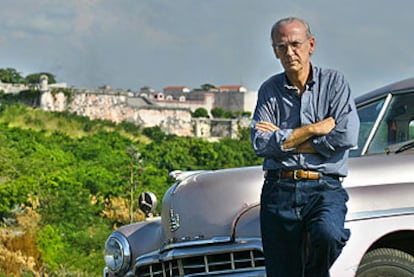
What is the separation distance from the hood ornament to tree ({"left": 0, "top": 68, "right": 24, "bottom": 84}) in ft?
306

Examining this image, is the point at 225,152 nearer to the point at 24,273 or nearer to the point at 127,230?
the point at 24,273

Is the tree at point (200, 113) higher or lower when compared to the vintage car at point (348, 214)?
higher

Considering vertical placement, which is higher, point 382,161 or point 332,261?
point 382,161

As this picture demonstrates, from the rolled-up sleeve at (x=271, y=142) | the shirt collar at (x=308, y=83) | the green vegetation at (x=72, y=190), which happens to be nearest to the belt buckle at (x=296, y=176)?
the rolled-up sleeve at (x=271, y=142)

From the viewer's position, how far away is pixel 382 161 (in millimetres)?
4895

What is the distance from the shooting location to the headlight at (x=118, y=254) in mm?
5699

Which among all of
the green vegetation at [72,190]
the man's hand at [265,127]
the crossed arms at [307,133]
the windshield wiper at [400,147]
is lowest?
the green vegetation at [72,190]

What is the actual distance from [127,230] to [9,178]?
20152mm

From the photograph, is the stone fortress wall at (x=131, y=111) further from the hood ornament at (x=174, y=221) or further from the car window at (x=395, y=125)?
the hood ornament at (x=174, y=221)

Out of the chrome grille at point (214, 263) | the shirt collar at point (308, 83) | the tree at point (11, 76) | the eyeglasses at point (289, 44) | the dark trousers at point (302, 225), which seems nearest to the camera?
the dark trousers at point (302, 225)

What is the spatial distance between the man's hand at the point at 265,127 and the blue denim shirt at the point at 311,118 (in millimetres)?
21

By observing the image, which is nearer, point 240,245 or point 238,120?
point 240,245

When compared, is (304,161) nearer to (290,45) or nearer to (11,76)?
(290,45)

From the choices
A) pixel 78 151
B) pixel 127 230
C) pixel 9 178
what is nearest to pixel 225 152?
pixel 78 151
